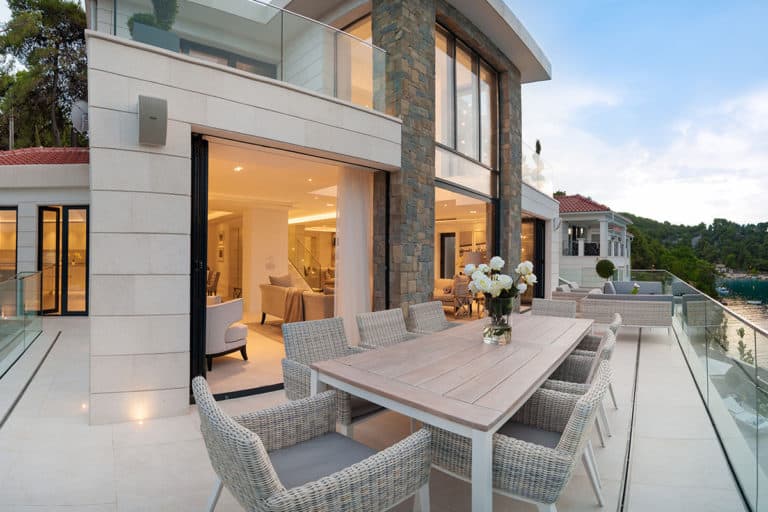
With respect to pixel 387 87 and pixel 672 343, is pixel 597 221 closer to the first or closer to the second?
pixel 672 343

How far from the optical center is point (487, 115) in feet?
28.2

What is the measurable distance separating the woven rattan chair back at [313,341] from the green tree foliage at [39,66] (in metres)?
18.3

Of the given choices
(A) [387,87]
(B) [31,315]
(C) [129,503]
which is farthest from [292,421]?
(B) [31,315]

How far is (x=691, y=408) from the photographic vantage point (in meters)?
3.80

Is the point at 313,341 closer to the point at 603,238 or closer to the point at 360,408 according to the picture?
the point at 360,408

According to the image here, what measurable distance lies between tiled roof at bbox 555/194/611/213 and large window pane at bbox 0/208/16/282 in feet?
61.3

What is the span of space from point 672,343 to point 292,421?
7083 mm

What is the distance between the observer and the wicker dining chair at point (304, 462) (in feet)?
4.32

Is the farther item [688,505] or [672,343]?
[672,343]

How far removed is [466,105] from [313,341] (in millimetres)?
6139

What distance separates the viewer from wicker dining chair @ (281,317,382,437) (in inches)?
100

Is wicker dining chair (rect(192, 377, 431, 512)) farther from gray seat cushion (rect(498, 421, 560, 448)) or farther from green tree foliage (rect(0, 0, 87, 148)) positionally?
green tree foliage (rect(0, 0, 87, 148))

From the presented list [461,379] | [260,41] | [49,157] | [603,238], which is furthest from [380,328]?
[603,238]

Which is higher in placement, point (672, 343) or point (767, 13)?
point (767, 13)
